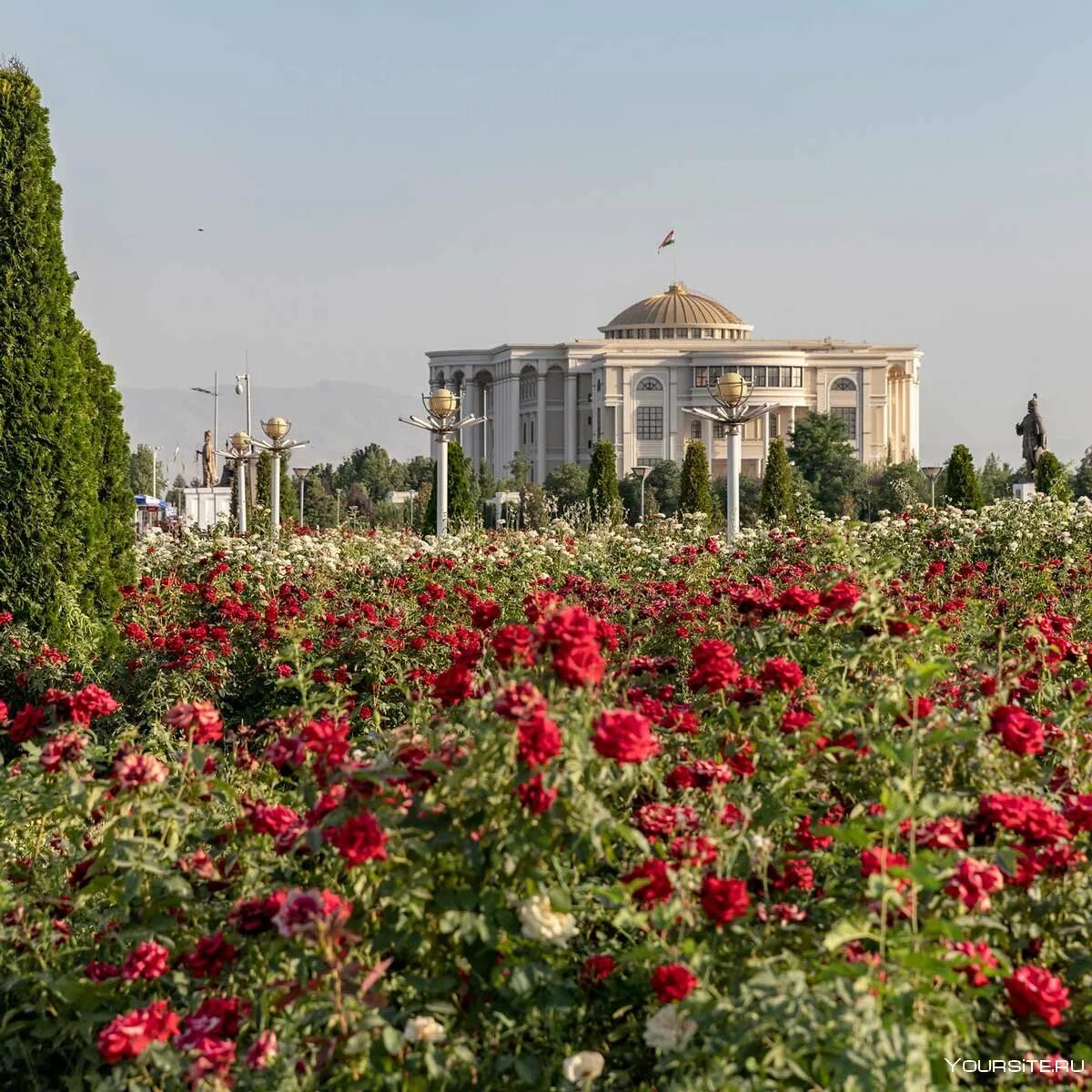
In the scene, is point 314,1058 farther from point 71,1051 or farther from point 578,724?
point 71,1051

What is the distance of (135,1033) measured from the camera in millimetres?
2582

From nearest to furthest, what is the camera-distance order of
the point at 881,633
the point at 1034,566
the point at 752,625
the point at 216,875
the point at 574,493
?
1. the point at 216,875
2. the point at 881,633
3. the point at 752,625
4. the point at 1034,566
5. the point at 574,493

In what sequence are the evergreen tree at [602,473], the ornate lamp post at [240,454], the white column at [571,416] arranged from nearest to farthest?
1. the ornate lamp post at [240,454]
2. the evergreen tree at [602,473]
3. the white column at [571,416]

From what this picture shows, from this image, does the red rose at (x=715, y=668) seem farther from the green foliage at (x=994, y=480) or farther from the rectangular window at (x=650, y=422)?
the rectangular window at (x=650, y=422)

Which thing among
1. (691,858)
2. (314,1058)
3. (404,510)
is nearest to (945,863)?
(691,858)

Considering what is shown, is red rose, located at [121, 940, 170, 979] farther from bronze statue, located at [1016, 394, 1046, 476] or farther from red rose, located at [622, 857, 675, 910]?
bronze statue, located at [1016, 394, 1046, 476]

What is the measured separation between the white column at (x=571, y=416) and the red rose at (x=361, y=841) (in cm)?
10995

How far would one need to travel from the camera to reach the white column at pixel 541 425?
113938 mm

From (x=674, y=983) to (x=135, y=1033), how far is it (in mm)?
957

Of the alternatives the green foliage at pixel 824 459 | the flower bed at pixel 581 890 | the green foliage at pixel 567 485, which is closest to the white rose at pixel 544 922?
the flower bed at pixel 581 890

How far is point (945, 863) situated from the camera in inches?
108

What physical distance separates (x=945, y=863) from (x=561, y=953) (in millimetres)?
842

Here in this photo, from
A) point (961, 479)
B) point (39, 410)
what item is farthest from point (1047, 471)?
point (39, 410)

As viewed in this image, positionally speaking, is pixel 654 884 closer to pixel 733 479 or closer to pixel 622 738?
pixel 622 738
